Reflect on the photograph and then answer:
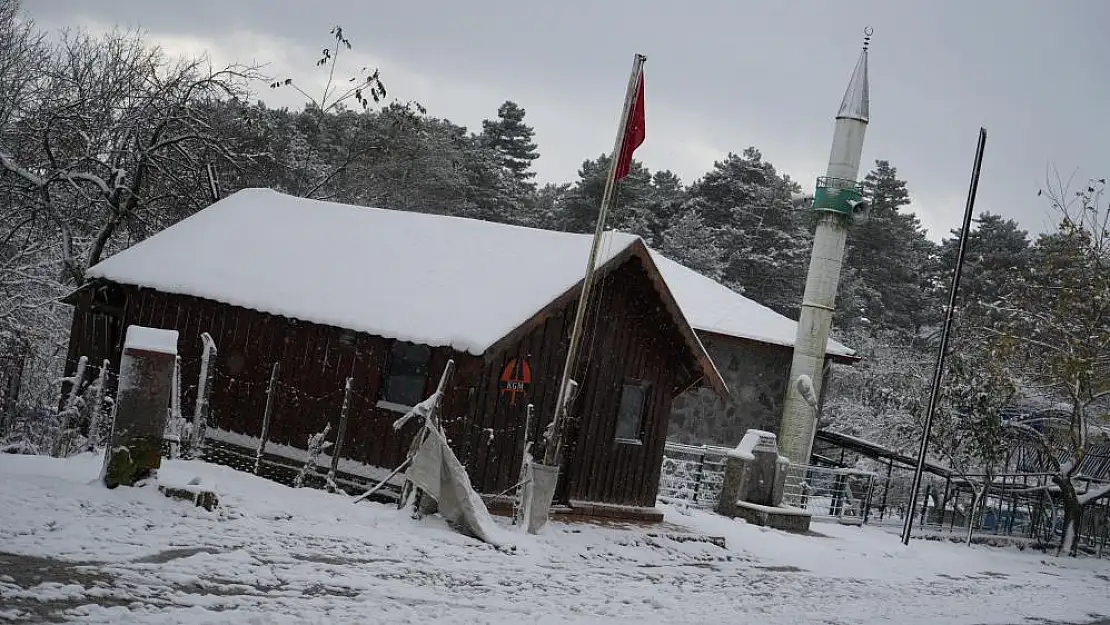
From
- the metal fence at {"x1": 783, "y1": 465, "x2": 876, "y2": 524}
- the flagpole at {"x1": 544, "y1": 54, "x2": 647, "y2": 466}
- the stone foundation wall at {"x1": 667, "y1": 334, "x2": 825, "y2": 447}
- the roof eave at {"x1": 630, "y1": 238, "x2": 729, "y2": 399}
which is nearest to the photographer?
the flagpole at {"x1": 544, "y1": 54, "x2": 647, "y2": 466}

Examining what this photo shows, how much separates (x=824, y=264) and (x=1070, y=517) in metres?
8.18

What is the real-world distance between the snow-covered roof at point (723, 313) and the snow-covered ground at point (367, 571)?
8.61 metres

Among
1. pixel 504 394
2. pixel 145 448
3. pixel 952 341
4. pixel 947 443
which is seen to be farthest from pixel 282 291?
pixel 952 341

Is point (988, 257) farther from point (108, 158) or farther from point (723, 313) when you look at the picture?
point (108, 158)

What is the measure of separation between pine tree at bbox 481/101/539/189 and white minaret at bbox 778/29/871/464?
98.9 feet

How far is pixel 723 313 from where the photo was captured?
26.1 metres

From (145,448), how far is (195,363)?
697cm

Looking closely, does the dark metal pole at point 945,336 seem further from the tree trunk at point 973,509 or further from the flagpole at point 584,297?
the flagpole at point 584,297

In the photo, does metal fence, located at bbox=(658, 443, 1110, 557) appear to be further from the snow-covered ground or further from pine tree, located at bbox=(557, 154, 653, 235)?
pine tree, located at bbox=(557, 154, 653, 235)

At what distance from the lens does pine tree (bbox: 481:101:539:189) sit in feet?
186

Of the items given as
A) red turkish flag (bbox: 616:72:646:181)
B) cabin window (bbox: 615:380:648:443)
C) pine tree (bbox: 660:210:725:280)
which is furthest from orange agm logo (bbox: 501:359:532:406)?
pine tree (bbox: 660:210:725:280)

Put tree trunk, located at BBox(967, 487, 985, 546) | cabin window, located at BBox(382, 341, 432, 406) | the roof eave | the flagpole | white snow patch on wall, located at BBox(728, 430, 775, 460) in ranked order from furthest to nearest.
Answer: tree trunk, located at BBox(967, 487, 985, 546) < white snow patch on wall, located at BBox(728, 430, 775, 460) < the roof eave < cabin window, located at BBox(382, 341, 432, 406) < the flagpole

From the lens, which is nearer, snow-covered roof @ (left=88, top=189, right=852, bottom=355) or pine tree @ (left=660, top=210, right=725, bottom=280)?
snow-covered roof @ (left=88, top=189, right=852, bottom=355)

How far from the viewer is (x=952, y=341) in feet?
116
